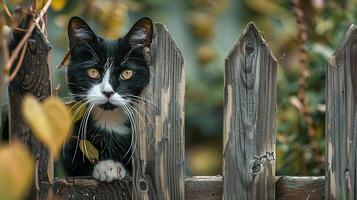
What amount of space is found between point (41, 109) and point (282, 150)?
2.29 meters

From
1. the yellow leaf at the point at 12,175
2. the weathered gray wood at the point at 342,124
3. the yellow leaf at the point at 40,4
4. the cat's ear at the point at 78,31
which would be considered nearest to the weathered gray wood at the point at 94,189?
the cat's ear at the point at 78,31

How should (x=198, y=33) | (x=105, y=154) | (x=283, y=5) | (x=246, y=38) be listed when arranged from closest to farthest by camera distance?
(x=246, y=38), (x=105, y=154), (x=283, y=5), (x=198, y=33)

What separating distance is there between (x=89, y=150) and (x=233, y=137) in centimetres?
52

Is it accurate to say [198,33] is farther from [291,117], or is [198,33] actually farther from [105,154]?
[105,154]

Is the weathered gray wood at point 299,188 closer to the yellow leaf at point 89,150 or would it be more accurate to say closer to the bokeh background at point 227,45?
the bokeh background at point 227,45

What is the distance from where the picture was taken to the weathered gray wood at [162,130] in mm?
2652

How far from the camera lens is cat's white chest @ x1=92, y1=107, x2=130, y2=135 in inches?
113

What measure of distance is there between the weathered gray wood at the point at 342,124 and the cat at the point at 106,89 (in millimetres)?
654

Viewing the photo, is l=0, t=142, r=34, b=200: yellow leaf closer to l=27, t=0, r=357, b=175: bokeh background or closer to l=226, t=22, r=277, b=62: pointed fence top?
l=226, t=22, r=277, b=62: pointed fence top

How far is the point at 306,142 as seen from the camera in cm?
389

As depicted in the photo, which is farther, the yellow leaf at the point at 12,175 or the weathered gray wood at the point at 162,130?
the weathered gray wood at the point at 162,130

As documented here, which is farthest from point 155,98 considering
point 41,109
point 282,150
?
point 282,150

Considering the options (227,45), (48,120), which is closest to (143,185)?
(48,120)

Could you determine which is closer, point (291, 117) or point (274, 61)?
point (274, 61)
